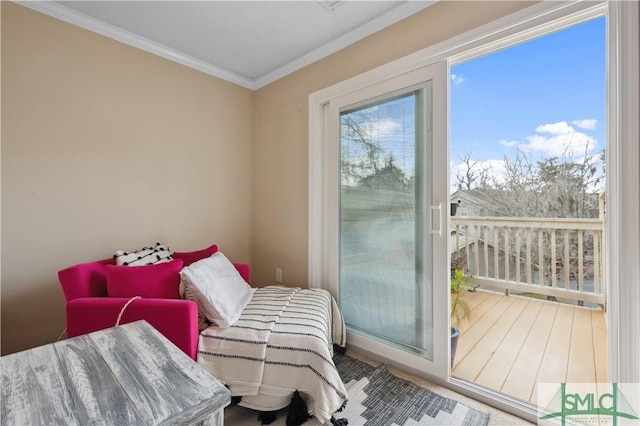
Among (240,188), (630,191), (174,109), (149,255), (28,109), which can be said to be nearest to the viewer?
(630,191)

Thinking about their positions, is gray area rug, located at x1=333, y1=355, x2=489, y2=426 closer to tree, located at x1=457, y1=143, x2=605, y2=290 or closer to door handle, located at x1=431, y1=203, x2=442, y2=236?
door handle, located at x1=431, y1=203, x2=442, y2=236

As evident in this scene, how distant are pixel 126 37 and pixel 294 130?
147 cm

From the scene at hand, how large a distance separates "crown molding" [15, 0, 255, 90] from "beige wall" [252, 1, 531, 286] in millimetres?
446

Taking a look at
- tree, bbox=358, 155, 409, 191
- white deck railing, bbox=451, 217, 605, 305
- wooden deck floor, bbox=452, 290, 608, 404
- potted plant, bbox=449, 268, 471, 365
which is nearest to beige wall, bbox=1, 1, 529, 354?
tree, bbox=358, 155, 409, 191

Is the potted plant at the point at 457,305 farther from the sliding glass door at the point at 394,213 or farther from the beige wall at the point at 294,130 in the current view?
the beige wall at the point at 294,130

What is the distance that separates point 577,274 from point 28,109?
4.50 metres

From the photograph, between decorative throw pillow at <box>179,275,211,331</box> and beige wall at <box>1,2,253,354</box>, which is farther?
beige wall at <box>1,2,253,354</box>

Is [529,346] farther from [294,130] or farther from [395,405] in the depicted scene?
[294,130]

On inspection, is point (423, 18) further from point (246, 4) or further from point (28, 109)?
point (28, 109)

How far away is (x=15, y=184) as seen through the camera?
1.75 metres

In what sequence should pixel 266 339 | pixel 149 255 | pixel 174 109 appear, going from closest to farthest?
pixel 266 339
pixel 149 255
pixel 174 109

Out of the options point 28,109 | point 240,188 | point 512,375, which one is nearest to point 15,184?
point 28,109

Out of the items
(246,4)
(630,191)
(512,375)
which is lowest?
(512,375)

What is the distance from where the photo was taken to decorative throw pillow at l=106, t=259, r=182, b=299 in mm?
1549
